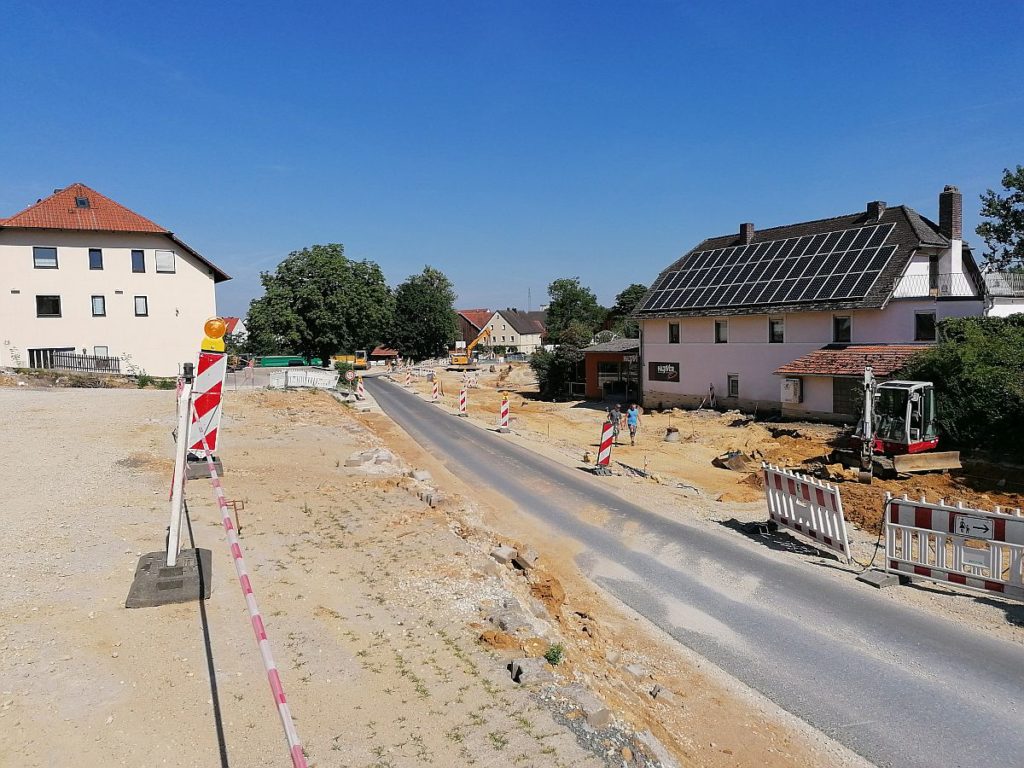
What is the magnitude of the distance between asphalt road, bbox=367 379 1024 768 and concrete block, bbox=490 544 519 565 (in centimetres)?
146

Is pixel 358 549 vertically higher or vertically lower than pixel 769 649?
higher

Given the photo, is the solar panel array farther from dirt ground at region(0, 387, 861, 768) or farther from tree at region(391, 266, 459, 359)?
tree at region(391, 266, 459, 359)

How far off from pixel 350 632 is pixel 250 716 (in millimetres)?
1668

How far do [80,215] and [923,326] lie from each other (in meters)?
41.9

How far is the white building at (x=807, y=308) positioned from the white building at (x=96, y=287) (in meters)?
27.0

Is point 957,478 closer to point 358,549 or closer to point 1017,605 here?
point 1017,605

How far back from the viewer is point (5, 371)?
29141 millimetres

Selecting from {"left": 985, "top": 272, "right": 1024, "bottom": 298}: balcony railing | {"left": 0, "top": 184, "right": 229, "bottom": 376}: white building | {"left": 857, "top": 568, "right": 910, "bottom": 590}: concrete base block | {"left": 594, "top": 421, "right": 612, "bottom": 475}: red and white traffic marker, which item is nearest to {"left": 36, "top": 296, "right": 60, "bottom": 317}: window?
{"left": 0, "top": 184, "right": 229, "bottom": 376}: white building

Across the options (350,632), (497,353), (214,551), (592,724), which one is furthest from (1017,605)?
(497,353)

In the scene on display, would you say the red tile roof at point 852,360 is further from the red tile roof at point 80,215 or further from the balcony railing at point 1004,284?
the red tile roof at point 80,215

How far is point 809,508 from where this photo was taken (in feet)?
39.2

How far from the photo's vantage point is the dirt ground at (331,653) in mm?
5039

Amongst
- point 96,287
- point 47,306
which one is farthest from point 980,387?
point 47,306

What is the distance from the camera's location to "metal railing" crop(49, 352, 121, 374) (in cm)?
3366
